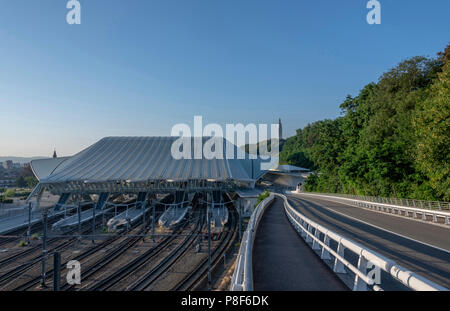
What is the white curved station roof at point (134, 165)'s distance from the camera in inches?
1893

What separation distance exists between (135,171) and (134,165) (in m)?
3.27

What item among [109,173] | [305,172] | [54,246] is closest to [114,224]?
[54,246]

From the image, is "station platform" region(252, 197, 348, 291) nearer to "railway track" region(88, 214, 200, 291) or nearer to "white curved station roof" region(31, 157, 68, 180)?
Answer: "railway track" region(88, 214, 200, 291)

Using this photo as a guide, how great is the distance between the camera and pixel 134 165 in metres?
54.0

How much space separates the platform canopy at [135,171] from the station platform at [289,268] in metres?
38.7

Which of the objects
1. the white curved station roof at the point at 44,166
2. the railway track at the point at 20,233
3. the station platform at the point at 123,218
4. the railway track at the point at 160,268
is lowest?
the railway track at the point at 20,233

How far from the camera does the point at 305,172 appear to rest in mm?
94125

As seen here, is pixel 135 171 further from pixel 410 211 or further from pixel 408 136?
pixel 410 211

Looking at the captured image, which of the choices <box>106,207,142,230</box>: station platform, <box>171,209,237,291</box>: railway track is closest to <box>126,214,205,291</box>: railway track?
<box>171,209,237,291</box>: railway track

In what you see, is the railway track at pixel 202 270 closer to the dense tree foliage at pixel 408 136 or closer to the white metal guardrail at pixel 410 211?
the white metal guardrail at pixel 410 211

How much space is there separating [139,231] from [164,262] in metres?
14.0

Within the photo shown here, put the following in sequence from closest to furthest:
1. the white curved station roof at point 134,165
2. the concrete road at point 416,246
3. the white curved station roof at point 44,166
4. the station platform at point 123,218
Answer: the concrete road at point 416,246 → the station platform at point 123,218 → the white curved station roof at point 134,165 → the white curved station roof at point 44,166

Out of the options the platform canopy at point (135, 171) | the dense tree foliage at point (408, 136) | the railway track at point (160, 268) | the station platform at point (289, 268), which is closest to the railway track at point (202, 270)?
the railway track at point (160, 268)
